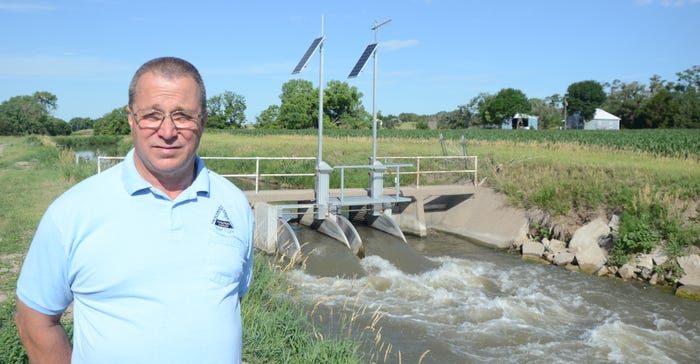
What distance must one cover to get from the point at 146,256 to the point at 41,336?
427 mm

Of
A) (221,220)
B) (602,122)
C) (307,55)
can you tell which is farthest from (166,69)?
(602,122)

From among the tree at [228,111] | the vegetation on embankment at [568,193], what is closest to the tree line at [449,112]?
the tree at [228,111]

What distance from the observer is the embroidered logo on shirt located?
1.85 m

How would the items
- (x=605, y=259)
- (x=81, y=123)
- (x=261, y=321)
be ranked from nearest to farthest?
(x=261, y=321)
(x=605, y=259)
(x=81, y=123)

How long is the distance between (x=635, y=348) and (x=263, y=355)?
20.6ft

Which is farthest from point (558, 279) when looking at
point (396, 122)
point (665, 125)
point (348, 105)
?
point (396, 122)

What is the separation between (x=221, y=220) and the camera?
1864 millimetres

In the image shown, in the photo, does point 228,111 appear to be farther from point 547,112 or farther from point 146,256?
point 146,256

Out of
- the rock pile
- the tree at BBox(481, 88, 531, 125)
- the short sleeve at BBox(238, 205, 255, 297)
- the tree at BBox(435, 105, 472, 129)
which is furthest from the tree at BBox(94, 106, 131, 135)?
the short sleeve at BBox(238, 205, 255, 297)

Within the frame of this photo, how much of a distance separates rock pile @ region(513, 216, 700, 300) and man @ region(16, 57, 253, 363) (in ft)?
39.5

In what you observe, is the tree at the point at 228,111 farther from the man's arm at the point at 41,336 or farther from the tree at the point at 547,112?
the man's arm at the point at 41,336

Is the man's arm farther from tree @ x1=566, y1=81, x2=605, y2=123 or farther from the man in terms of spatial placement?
tree @ x1=566, y1=81, x2=605, y2=123

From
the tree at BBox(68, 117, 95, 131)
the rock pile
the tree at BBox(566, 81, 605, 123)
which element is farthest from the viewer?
the tree at BBox(68, 117, 95, 131)

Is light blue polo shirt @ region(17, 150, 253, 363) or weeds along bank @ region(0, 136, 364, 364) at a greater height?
light blue polo shirt @ region(17, 150, 253, 363)
